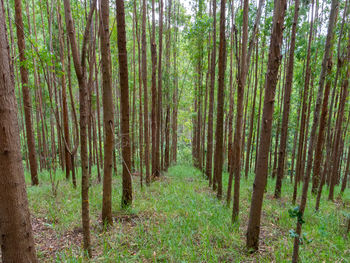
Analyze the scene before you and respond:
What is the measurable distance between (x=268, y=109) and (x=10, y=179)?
3037 mm

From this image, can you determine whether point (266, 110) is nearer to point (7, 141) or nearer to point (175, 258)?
point (175, 258)

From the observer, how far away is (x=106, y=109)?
3.46 meters

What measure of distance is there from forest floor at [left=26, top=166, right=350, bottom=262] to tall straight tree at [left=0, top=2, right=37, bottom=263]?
1.44 m

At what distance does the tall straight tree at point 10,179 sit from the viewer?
60.7 inches

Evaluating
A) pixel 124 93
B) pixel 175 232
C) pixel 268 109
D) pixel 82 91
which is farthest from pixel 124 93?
pixel 175 232

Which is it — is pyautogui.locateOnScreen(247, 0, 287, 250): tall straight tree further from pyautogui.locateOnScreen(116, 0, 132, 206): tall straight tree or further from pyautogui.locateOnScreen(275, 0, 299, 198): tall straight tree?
pyautogui.locateOnScreen(275, 0, 299, 198): tall straight tree

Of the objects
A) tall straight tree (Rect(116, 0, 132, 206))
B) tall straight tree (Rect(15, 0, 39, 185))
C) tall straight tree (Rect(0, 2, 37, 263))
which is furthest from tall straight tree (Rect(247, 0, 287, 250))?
tall straight tree (Rect(15, 0, 39, 185))

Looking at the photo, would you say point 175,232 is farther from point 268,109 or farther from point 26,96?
point 26,96

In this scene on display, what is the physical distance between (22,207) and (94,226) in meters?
2.60

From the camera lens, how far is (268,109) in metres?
2.87

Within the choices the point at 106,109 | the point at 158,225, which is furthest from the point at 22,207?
the point at 158,225

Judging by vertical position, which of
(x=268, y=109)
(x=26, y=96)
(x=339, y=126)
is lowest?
(x=339, y=126)

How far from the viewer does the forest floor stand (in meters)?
3.11

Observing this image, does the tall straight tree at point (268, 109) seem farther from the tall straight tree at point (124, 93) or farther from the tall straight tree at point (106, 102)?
the tall straight tree at point (106, 102)
